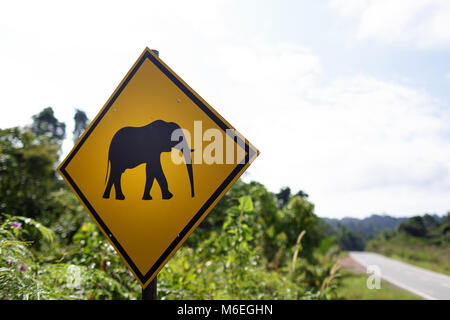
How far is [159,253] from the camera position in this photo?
1.44 meters

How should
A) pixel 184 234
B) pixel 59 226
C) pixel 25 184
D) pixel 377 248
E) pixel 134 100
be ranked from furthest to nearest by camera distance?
pixel 377 248, pixel 25 184, pixel 59 226, pixel 134 100, pixel 184 234

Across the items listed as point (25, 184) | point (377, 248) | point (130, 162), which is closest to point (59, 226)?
point (25, 184)

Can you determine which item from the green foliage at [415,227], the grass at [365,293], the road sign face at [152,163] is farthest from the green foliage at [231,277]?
the green foliage at [415,227]

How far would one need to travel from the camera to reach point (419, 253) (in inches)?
1299

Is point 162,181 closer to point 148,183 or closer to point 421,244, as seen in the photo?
point 148,183

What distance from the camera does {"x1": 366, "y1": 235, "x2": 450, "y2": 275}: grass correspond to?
2613 centimetres

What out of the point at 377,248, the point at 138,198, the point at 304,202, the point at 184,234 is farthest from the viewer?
the point at 377,248

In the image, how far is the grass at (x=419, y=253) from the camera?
2613 centimetres

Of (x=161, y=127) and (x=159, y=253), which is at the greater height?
(x=161, y=127)

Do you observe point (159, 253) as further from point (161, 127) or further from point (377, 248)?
point (377, 248)

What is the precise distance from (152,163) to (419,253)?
131ft

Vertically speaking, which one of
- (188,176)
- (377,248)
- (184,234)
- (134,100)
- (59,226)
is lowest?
(377,248)

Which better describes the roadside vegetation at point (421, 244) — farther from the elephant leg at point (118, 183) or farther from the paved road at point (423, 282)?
the elephant leg at point (118, 183)
